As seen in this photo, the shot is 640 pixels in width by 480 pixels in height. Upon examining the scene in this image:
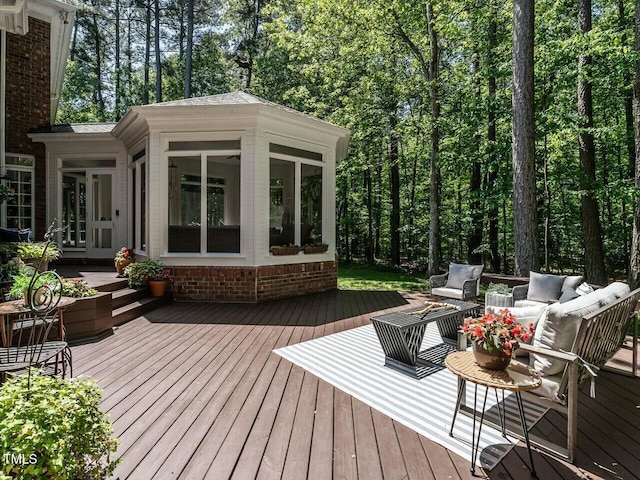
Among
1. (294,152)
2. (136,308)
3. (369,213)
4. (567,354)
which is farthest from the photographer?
(369,213)

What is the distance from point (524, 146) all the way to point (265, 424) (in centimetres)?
637

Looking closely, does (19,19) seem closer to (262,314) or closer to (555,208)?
(262,314)

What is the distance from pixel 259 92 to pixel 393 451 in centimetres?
1586

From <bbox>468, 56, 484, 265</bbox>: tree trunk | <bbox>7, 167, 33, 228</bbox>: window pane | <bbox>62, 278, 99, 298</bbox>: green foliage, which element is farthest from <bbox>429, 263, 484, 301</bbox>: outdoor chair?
<bbox>7, 167, 33, 228</bbox>: window pane

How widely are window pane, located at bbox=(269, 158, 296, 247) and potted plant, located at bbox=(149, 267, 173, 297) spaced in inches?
83.5

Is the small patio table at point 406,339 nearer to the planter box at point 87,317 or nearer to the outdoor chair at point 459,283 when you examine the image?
the outdoor chair at point 459,283

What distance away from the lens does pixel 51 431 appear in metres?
1.26

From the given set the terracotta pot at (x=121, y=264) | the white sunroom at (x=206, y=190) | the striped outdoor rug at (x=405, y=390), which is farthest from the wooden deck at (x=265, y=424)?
the terracotta pot at (x=121, y=264)

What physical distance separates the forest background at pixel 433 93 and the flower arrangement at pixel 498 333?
481 centimetres

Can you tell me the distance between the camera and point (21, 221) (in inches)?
332

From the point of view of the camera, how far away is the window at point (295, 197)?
736 cm

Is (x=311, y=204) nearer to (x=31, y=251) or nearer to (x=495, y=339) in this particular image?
(x=31, y=251)

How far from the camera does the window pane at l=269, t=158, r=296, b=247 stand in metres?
7.33

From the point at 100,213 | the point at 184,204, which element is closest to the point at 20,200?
the point at 100,213
